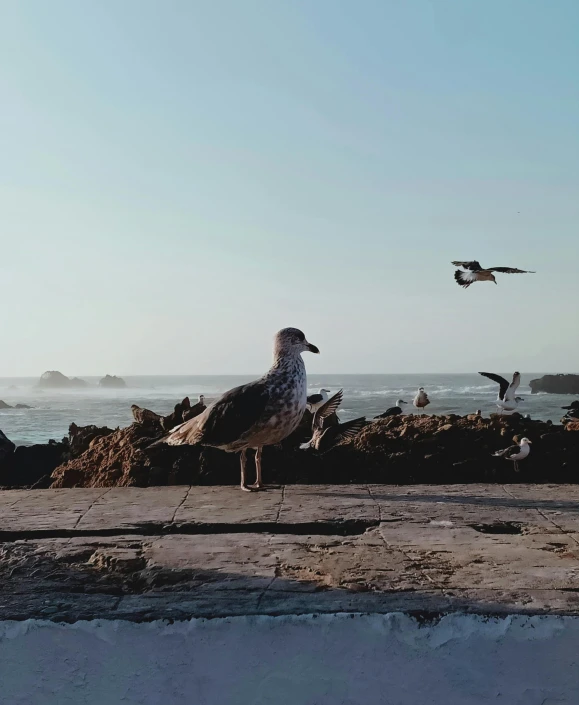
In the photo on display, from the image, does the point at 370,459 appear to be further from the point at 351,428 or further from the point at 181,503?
the point at 181,503

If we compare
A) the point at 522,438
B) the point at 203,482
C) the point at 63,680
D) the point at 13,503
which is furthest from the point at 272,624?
the point at 522,438

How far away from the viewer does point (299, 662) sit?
3.05 m

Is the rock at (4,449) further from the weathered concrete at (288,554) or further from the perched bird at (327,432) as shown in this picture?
the weathered concrete at (288,554)

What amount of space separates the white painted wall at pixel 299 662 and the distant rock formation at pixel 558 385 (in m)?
68.8

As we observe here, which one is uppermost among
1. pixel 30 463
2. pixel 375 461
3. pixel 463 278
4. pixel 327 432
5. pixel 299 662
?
pixel 463 278

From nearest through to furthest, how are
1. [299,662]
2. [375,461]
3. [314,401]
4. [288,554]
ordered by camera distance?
[299,662], [288,554], [375,461], [314,401]

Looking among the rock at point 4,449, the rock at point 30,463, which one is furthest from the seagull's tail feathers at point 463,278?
the rock at point 4,449

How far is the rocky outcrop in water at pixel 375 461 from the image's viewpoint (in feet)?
22.0

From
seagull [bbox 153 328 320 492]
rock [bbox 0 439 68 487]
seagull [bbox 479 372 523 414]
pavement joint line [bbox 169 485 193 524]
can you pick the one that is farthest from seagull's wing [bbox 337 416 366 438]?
seagull [bbox 479 372 523 414]

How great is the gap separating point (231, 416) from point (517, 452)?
2783mm

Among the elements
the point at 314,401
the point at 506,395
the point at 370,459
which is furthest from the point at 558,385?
the point at 370,459

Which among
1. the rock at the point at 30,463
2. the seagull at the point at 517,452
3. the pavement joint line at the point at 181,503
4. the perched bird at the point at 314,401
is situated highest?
the perched bird at the point at 314,401

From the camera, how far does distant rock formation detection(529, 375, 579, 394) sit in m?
69.2

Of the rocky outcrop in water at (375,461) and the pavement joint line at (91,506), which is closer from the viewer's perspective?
the pavement joint line at (91,506)
